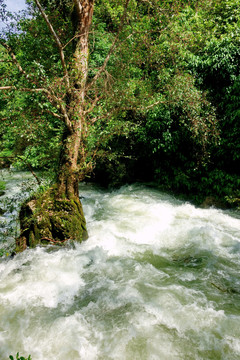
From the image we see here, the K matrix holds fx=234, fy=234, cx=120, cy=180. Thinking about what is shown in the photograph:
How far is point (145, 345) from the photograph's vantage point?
8.76ft

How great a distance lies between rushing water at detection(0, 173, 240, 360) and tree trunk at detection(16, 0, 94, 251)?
315 millimetres

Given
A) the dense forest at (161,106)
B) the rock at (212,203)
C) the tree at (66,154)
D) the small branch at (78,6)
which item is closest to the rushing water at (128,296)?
the tree at (66,154)

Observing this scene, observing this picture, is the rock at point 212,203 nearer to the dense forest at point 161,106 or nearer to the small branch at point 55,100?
the dense forest at point 161,106

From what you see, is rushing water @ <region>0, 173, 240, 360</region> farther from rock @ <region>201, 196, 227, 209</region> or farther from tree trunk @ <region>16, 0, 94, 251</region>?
rock @ <region>201, 196, 227, 209</region>

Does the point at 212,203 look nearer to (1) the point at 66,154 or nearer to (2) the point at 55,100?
(1) the point at 66,154

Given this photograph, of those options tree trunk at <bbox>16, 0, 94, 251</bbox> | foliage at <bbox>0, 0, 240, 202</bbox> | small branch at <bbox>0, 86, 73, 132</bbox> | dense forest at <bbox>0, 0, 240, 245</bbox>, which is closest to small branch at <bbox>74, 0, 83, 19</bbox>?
tree trunk at <bbox>16, 0, 94, 251</bbox>

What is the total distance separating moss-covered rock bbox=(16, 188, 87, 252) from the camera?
183 inches

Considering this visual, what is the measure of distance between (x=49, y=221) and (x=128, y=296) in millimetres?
2209

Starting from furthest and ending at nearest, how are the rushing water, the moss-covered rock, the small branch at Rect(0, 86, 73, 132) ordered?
the moss-covered rock < the small branch at Rect(0, 86, 73, 132) < the rushing water

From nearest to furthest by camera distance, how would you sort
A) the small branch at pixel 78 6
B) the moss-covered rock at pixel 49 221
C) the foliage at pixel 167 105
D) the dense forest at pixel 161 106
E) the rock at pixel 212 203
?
the moss-covered rock at pixel 49 221
the small branch at pixel 78 6
the dense forest at pixel 161 106
the foliage at pixel 167 105
the rock at pixel 212 203

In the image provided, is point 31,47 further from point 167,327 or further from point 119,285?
point 167,327

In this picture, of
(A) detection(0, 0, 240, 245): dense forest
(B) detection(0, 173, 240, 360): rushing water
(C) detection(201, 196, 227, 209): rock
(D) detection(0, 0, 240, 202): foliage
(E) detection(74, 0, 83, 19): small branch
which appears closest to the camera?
(B) detection(0, 173, 240, 360): rushing water

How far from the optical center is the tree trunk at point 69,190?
15.4 ft

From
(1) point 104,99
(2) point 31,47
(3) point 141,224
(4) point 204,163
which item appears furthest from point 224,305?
(2) point 31,47
